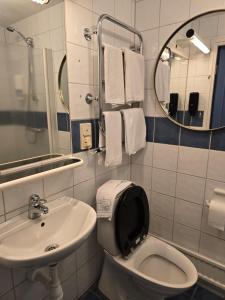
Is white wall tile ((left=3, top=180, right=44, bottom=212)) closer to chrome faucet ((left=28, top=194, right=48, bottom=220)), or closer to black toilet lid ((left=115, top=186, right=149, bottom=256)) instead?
chrome faucet ((left=28, top=194, right=48, bottom=220))

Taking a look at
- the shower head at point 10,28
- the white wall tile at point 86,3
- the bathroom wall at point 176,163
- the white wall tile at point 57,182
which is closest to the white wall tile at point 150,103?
the bathroom wall at point 176,163

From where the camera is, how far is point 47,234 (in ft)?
3.40

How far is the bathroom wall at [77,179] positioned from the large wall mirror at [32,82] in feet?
0.21

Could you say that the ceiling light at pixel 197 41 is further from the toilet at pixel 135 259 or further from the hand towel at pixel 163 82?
the toilet at pixel 135 259

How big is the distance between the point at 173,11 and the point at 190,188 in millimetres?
1265

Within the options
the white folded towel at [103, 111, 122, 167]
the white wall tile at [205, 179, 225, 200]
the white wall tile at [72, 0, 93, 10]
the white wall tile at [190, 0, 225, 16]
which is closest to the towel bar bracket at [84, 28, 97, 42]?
the white wall tile at [72, 0, 93, 10]

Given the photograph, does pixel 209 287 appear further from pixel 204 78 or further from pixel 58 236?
pixel 204 78

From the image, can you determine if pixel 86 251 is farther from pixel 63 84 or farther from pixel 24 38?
pixel 24 38

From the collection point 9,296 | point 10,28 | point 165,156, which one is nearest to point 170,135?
point 165,156

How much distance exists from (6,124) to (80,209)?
0.58m

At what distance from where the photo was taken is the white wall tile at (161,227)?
1.71 metres

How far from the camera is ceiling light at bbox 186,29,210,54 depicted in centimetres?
130

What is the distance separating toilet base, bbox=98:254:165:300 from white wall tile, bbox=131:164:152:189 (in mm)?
678

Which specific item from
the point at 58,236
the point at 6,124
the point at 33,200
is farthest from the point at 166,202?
the point at 6,124
